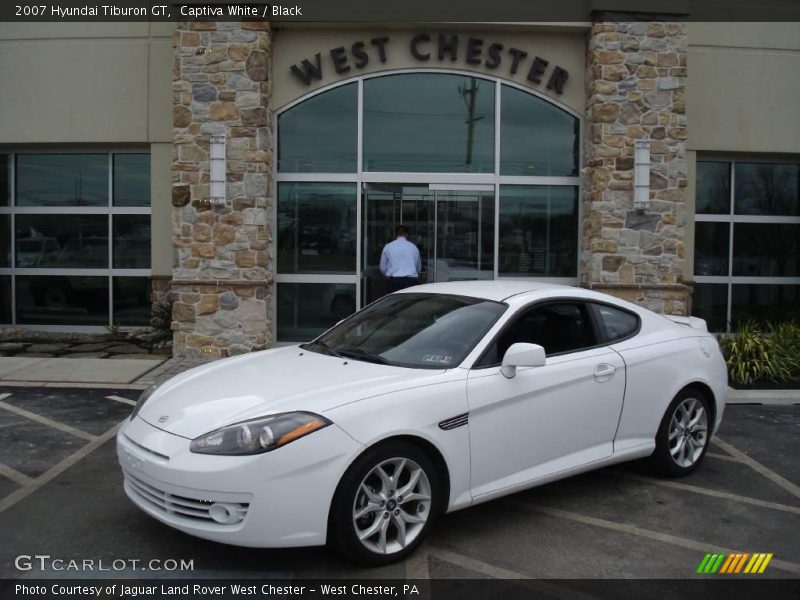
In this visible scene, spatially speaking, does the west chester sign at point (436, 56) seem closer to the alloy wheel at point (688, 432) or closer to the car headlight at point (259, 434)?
the alloy wheel at point (688, 432)

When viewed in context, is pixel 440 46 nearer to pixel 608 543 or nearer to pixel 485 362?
pixel 485 362

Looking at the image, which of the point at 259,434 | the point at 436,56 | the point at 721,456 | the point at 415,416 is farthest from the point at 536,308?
the point at 436,56

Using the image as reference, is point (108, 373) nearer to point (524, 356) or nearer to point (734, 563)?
point (524, 356)

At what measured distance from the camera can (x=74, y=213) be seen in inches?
497

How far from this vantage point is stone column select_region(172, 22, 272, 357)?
33.8ft

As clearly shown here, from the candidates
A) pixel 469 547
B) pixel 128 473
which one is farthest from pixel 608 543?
pixel 128 473

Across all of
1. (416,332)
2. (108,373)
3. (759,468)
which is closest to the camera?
(416,332)

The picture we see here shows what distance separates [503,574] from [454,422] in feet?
2.66

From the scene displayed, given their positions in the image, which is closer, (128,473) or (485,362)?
(128,473)

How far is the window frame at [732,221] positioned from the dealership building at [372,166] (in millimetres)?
34

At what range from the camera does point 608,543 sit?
4.15 metres

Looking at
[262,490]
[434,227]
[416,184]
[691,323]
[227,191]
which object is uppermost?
[416,184]

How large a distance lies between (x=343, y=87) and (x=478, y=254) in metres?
3.26

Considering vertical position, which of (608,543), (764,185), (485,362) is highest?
(764,185)
